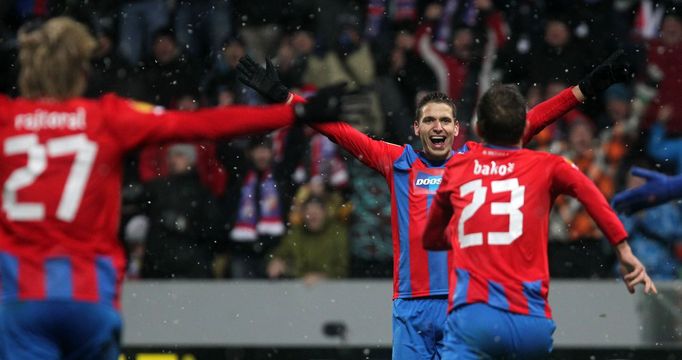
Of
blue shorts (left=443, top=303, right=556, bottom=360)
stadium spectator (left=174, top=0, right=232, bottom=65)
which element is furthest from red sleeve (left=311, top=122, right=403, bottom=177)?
stadium spectator (left=174, top=0, right=232, bottom=65)

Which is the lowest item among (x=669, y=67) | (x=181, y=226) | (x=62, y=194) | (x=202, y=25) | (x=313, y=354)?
(x=313, y=354)

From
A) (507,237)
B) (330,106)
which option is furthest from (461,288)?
(330,106)

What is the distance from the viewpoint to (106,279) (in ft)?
15.7

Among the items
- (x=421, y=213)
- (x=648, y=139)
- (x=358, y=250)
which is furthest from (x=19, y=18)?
(x=421, y=213)

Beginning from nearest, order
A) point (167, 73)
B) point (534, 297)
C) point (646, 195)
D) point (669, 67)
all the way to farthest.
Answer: point (534, 297), point (646, 195), point (669, 67), point (167, 73)

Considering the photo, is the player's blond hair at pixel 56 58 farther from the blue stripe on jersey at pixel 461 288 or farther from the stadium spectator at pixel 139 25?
the stadium spectator at pixel 139 25

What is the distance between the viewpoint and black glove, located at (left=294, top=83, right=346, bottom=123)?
5.12 m

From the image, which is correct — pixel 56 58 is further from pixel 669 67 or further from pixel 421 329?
pixel 669 67

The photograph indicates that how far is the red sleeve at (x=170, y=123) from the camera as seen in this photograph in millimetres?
4840

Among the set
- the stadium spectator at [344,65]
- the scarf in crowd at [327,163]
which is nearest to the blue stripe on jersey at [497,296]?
the scarf in crowd at [327,163]

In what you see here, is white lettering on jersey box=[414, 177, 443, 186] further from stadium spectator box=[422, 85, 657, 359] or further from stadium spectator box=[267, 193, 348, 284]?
stadium spectator box=[267, 193, 348, 284]

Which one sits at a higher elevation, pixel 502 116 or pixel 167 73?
pixel 167 73

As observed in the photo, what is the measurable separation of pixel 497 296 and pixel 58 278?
1793mm

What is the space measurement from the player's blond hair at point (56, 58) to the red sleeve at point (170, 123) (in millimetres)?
156
